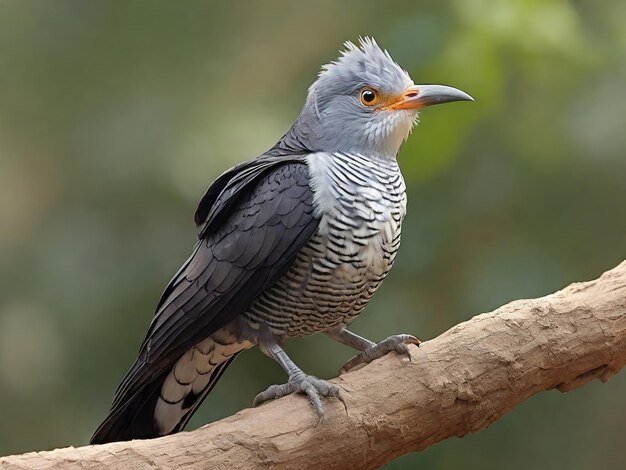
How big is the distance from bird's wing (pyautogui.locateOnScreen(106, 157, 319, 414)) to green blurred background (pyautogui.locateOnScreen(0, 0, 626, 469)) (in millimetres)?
1096

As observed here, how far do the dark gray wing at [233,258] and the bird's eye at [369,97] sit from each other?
306 mm

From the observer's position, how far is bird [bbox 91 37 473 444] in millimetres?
2445

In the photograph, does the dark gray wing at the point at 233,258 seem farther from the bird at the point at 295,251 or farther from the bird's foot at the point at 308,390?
the bird's foot at the point at 308,390

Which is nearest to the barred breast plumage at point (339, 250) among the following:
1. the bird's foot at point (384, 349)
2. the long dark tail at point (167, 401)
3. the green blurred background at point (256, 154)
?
the bird's foot at point (384, 349)

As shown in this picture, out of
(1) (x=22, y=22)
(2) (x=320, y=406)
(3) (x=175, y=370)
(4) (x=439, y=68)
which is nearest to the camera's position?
(2) (x=320, y=406)

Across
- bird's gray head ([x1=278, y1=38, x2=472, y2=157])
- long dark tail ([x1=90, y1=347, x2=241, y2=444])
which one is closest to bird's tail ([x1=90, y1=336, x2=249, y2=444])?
long dark tail ([x1=90, y1=347, x2=241, y2=444])

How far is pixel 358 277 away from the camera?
247 cm

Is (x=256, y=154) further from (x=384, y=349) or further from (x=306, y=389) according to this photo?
(x=306, y=389)

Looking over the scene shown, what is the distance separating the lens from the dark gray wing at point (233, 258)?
8.00ft

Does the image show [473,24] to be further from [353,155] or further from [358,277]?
[358,277]

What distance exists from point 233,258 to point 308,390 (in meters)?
0.44

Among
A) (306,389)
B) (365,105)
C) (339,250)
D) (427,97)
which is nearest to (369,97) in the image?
(365,105)

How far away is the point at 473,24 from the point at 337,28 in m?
0.64

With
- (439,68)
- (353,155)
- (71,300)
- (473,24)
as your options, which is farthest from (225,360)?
(473,24)
